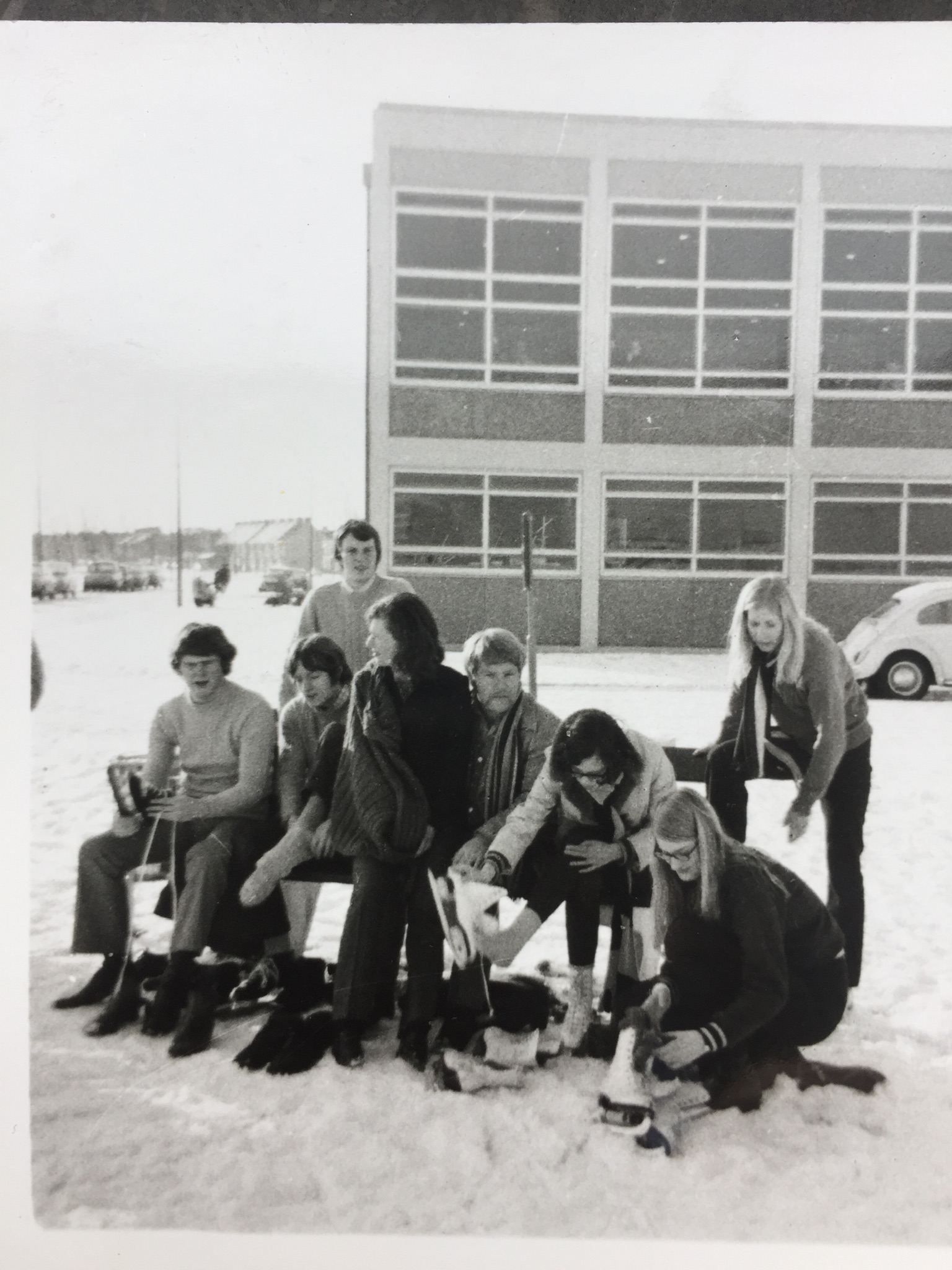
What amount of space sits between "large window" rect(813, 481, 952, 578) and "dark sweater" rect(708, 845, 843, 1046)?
2.13 ft

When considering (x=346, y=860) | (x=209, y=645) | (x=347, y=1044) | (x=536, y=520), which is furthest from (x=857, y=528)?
(x=347, y=1044)

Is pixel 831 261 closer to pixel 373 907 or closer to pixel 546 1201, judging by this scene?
pixel 373 907

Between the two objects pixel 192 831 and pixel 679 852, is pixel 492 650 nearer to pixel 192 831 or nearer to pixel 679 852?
pixel 679 852

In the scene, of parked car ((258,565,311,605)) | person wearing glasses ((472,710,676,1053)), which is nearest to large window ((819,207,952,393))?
person wearing glasses ((472,710,676,1053))

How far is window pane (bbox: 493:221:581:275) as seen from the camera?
79.8 inches

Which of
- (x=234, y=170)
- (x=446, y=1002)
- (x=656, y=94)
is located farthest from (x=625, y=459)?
(x=446, y=1002)

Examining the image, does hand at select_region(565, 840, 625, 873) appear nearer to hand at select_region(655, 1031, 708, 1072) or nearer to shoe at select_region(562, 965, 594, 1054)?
shoe at select_region(562, 965, 594, 1054)

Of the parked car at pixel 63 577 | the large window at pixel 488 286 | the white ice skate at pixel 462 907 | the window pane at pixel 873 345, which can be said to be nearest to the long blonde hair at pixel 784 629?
the window pane at pixel 873 345

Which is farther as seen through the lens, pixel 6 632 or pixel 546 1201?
pixel 6 632

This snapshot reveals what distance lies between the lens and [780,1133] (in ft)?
6.27

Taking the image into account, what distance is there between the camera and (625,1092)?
1.91m

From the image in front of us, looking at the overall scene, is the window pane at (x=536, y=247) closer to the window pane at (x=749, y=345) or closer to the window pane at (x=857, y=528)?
the window pane at (x=749, y=345)

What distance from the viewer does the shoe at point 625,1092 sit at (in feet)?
6.24

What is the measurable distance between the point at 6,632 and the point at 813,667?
5.67ft
